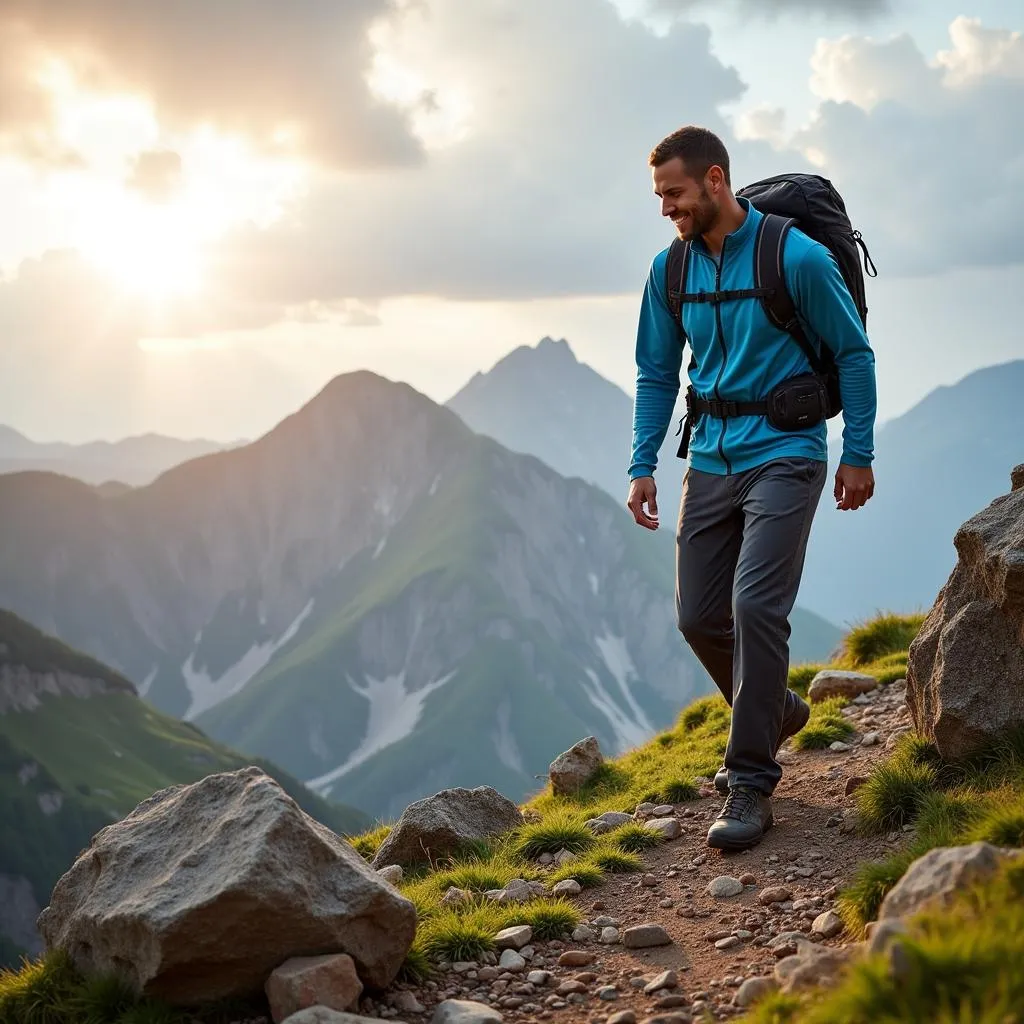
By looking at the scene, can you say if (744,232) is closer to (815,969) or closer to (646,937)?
(646,937)

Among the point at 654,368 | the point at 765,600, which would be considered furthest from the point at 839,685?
the point at 765,600

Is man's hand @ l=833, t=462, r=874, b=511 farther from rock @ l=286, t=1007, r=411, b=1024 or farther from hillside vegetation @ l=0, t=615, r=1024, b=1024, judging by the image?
rock @ l=286, t=1007, r=411, b=1024

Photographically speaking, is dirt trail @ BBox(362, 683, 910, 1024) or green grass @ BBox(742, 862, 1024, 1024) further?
dirt trail @ BBox(362, 683, 910, 1024)

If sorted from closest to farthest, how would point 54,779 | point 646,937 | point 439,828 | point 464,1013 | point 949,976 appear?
point 949,976 → point 464,1013 → point 646,937 → point 439,828 → point 54,779

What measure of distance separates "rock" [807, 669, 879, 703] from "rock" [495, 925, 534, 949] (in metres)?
6.79

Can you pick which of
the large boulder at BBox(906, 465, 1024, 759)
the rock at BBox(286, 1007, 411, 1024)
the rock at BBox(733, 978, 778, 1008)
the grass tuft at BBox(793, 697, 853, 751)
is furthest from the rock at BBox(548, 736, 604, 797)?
the rock at BBox(733, 978, 778, 1008)

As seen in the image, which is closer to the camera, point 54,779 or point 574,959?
point 574,959

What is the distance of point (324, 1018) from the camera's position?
580 cm

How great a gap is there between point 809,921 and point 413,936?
2424 millimetres

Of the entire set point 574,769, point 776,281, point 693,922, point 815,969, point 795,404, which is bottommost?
point 693,922

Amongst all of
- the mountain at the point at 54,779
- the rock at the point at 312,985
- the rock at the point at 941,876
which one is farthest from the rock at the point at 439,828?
the mountain at the point at 54,779

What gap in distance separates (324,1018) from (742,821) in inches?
150

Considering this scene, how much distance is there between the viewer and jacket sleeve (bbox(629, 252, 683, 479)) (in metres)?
9.38

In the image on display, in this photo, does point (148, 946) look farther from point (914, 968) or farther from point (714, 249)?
point (714, 249)
